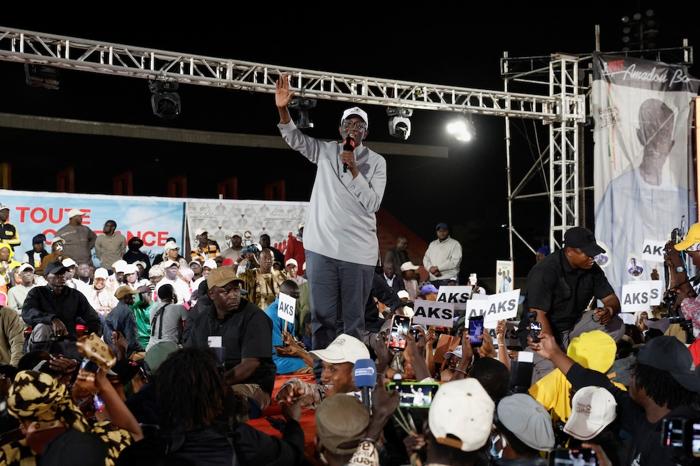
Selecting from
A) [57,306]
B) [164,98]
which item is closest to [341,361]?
[57,306]

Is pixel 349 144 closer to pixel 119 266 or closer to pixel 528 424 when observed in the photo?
pixel 528 424

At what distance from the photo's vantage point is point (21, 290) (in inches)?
450

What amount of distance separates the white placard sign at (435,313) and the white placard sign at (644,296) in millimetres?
2133

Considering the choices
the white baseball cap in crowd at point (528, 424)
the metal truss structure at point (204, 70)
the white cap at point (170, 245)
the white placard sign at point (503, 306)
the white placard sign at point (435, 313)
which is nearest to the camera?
the white baseball cap in crowd at point (528, 424)

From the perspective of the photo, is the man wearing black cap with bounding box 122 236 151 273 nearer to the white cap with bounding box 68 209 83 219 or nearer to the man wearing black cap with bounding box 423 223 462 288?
the white cap with bounding box 68 209 83 219

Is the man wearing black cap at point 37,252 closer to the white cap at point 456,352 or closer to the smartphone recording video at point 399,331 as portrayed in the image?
the white cap at point 456,352

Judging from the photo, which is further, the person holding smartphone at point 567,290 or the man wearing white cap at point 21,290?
the man wearing white cap at point 21,290

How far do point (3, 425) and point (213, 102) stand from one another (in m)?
16.1

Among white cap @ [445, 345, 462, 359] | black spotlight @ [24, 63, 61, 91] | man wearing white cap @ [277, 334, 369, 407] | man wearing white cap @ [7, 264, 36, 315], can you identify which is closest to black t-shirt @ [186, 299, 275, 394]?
man wearing white cap @ [277, 334, 369, 407]

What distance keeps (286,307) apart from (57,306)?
7.01ft

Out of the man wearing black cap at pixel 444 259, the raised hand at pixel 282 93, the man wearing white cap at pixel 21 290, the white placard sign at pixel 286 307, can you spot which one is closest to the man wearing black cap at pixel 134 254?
the man wearing white cap at pixel 21 290

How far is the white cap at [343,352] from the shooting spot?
183 inches

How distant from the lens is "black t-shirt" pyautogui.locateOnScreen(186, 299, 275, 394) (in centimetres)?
541

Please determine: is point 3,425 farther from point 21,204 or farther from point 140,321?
point 21,204
